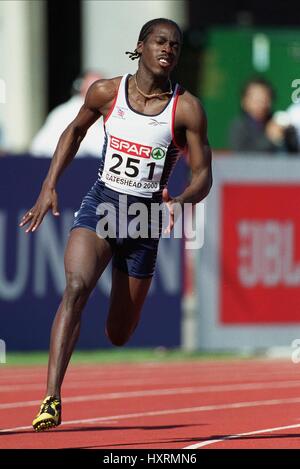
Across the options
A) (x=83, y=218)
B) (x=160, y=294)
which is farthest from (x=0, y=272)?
(x=83, y=218)

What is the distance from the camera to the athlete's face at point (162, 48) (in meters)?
8.95

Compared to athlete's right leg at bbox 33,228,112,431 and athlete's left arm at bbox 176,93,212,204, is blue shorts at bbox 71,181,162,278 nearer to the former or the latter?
athlete's right leg at bbox 33,228,112,431

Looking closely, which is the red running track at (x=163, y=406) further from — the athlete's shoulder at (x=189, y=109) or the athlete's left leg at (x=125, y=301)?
the athlete's shoulder at (x=189, y=109)

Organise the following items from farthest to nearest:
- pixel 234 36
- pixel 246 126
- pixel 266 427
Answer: pixel 234 36
pixel 246 126
pixel 266 427

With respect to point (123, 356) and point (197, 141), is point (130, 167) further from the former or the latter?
point (123, 356)

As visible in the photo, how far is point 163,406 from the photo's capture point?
11203mm

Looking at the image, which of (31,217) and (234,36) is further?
(234,36)

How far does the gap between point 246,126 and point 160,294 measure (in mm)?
2122

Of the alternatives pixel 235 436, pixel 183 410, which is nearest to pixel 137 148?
pixel 235 436

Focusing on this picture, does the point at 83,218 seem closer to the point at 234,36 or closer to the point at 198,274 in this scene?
the point at 198,274

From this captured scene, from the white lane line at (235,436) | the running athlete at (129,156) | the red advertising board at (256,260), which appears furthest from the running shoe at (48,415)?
the red advertising board at (256,260)

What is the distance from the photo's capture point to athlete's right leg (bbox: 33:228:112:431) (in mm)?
8539
